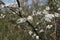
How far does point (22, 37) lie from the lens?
3.57m

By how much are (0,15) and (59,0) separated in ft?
3.14

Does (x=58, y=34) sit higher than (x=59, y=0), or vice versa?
(x=59, y=0)

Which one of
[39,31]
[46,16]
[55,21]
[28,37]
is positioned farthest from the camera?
[28,37]

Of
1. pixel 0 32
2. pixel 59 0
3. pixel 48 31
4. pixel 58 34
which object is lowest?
pixel 0 32

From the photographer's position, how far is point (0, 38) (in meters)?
3.65

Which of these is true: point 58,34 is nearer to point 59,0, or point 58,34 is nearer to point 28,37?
point 59,0

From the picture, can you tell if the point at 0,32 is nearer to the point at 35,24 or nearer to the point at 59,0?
the point at 35,24

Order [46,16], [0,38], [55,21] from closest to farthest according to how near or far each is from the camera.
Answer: [46,16], [55,21], [0,38]

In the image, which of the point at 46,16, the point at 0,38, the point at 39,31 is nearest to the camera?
the point at 46,16

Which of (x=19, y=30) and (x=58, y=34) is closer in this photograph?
(x=58, y=34)

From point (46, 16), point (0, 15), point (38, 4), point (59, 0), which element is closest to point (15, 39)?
point (0, 15)

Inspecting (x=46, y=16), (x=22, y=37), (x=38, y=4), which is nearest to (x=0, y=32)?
(x=22, y=37)

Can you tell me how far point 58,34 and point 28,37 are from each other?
2.64ft

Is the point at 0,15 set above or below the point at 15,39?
above
